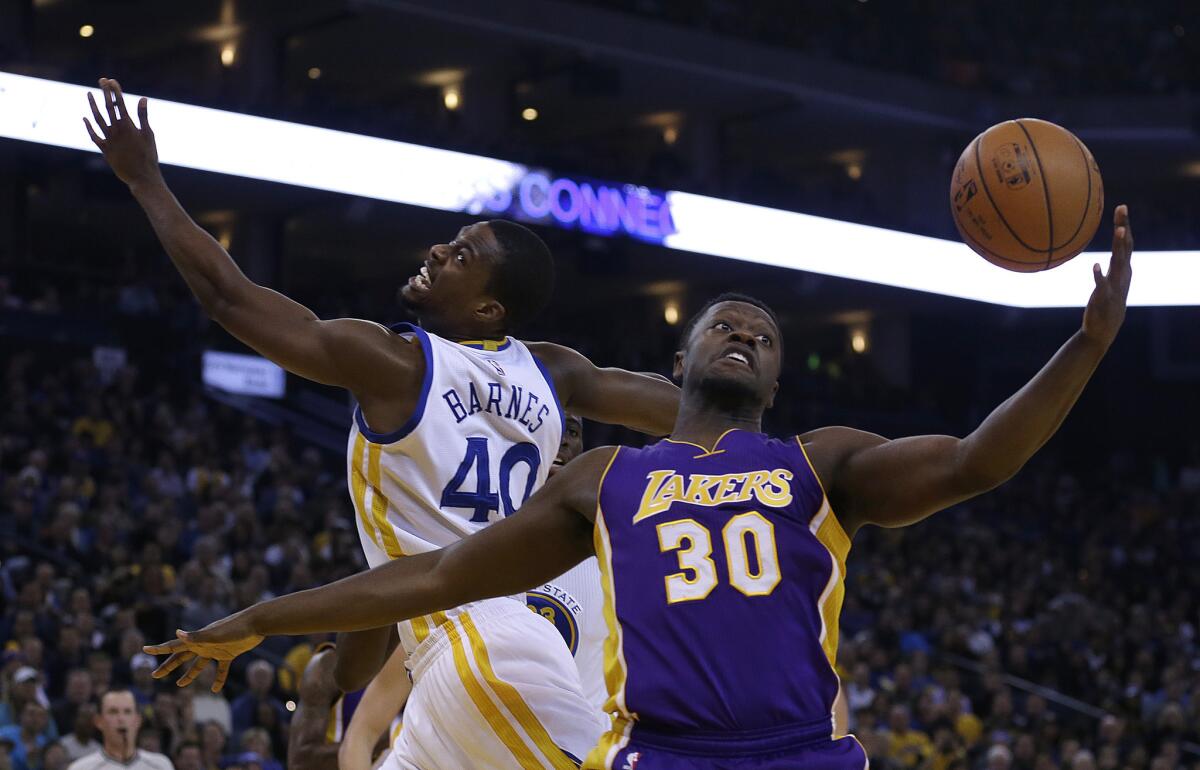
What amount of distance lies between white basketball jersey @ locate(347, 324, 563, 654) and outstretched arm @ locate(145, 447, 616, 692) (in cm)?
50

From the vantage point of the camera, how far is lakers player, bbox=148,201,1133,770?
3129 millimetres

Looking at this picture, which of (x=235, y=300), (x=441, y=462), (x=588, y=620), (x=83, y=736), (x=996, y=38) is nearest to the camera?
(x=235, y=300)

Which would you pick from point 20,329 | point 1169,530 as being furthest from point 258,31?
point 1169,530

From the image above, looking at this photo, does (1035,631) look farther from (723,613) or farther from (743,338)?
(723,613)

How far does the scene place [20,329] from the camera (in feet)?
61.7

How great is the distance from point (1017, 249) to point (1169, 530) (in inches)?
853

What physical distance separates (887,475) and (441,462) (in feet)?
4.36

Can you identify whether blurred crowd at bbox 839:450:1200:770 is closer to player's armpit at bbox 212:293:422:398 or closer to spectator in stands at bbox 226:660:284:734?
spectator in stands at bbox 226:660:284:734

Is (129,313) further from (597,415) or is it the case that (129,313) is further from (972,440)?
(972,440)

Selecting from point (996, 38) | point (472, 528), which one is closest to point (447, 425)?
point (472, 528)

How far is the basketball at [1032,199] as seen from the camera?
4.15m

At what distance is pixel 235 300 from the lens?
396 centimetres

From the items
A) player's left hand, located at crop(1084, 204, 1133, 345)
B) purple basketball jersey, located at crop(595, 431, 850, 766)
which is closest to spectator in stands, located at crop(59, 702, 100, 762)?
purple basketball jersey, located at crop(595, 431, 850, 766)

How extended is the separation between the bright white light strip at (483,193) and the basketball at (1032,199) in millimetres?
12025
